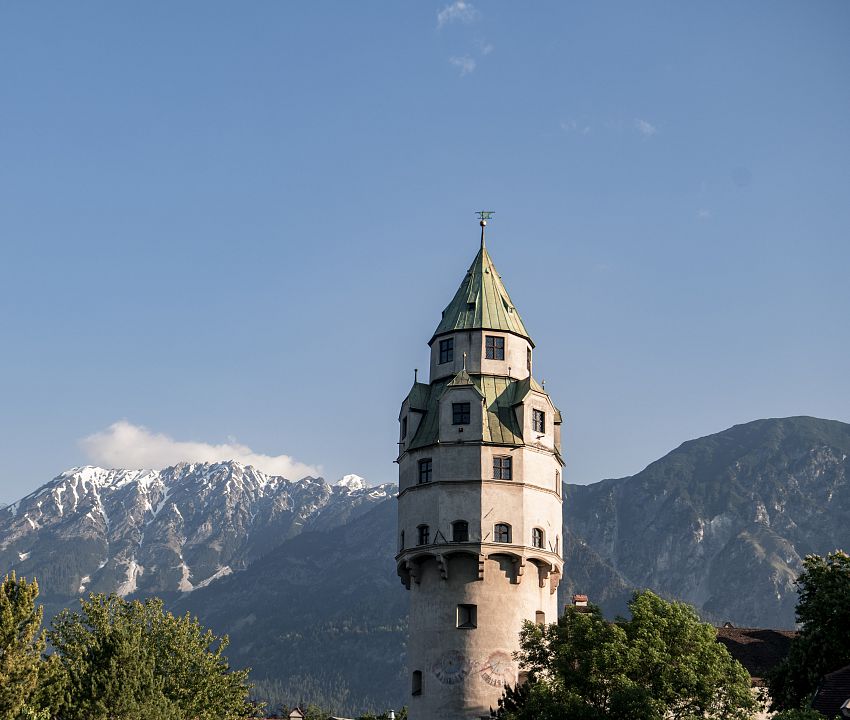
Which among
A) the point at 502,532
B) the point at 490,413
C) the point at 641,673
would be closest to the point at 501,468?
the point at 490,413

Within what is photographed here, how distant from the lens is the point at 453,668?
70.8 metres

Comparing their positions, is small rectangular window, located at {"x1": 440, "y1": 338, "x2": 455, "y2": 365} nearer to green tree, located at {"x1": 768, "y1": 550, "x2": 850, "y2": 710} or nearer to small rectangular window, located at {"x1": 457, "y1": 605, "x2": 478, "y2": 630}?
small rectangular window, located at {"x1": 457, "y1": 605, "x2": 478, "y2": 630}

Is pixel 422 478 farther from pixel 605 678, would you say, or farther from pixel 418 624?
pixel 605 678

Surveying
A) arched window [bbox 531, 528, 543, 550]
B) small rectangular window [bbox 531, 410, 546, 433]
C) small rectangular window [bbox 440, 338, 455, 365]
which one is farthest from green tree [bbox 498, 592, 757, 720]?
small rectangular window [bbox 440, 338, 455, 365]

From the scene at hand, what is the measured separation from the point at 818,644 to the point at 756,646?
77.2ft

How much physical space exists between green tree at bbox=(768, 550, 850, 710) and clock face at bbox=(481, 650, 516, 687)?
595 inches

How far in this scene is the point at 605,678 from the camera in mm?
61062

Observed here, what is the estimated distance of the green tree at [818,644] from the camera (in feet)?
209

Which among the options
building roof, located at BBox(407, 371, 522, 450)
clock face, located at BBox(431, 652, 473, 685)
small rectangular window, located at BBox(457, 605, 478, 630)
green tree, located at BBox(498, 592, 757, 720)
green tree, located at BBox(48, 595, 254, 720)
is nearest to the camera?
green tree, located at BBox(498, 592, 757, 720)

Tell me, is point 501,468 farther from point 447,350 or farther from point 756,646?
point 756,646

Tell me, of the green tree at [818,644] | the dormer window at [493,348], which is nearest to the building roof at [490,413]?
the dormer window at [493,348]

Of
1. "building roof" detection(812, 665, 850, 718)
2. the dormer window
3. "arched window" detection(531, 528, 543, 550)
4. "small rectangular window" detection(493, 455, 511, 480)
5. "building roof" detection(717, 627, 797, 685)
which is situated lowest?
"building roof" detection(812, 665, 850, 718)

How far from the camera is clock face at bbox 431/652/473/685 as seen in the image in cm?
7056

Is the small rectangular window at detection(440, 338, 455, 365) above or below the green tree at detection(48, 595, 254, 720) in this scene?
above
